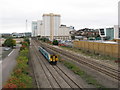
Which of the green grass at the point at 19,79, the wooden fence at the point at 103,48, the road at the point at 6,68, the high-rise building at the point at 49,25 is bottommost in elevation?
the road at the point at 6,68

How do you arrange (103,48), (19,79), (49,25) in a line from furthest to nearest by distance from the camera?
(49,25), (103,48), (19,79)

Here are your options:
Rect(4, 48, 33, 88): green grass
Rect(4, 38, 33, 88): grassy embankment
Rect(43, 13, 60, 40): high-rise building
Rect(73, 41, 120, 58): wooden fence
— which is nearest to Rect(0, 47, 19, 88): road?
Rect(4, 38, 33, 88): grassy embankment

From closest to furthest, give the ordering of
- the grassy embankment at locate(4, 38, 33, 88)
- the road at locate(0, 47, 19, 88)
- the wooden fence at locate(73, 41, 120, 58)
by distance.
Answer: the grassy embankment at locate(4, 38, 33, 88) → the road at locate(0, 47, 19, 88) → the wooden fence at locate(73, 41, 120, 58)

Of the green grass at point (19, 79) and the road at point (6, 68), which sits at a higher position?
the green grass at point (19, 79)

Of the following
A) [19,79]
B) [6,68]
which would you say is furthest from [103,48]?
[19,79]

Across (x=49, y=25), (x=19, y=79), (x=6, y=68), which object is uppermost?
(x=49, y=25)

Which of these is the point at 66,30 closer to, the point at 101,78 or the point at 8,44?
the point at 8,44

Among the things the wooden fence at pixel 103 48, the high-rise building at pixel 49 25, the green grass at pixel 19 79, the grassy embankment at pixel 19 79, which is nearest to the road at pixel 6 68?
the grassy embankment at pixel 19 79

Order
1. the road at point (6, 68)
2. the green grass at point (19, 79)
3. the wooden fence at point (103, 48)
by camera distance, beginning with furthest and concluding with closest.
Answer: the wooden fence at point (103, 48) < the road at point (6, 68) < the green grass at point (19, 79)

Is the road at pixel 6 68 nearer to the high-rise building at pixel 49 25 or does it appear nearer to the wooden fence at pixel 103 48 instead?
the wooden fence at pixel 103 48

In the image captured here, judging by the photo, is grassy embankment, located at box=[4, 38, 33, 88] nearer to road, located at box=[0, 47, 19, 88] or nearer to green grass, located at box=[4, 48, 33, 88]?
green grass, located at box=[4, 48, 33, 88]

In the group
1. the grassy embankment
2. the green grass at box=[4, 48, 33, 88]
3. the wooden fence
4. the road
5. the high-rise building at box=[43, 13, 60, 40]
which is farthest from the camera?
the high-rise building at box=[43, 13, 60, 40]

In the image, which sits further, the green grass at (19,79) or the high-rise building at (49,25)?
the high-rise building at (49,25)

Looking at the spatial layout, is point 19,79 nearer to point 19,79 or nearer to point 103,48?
point 19,79
